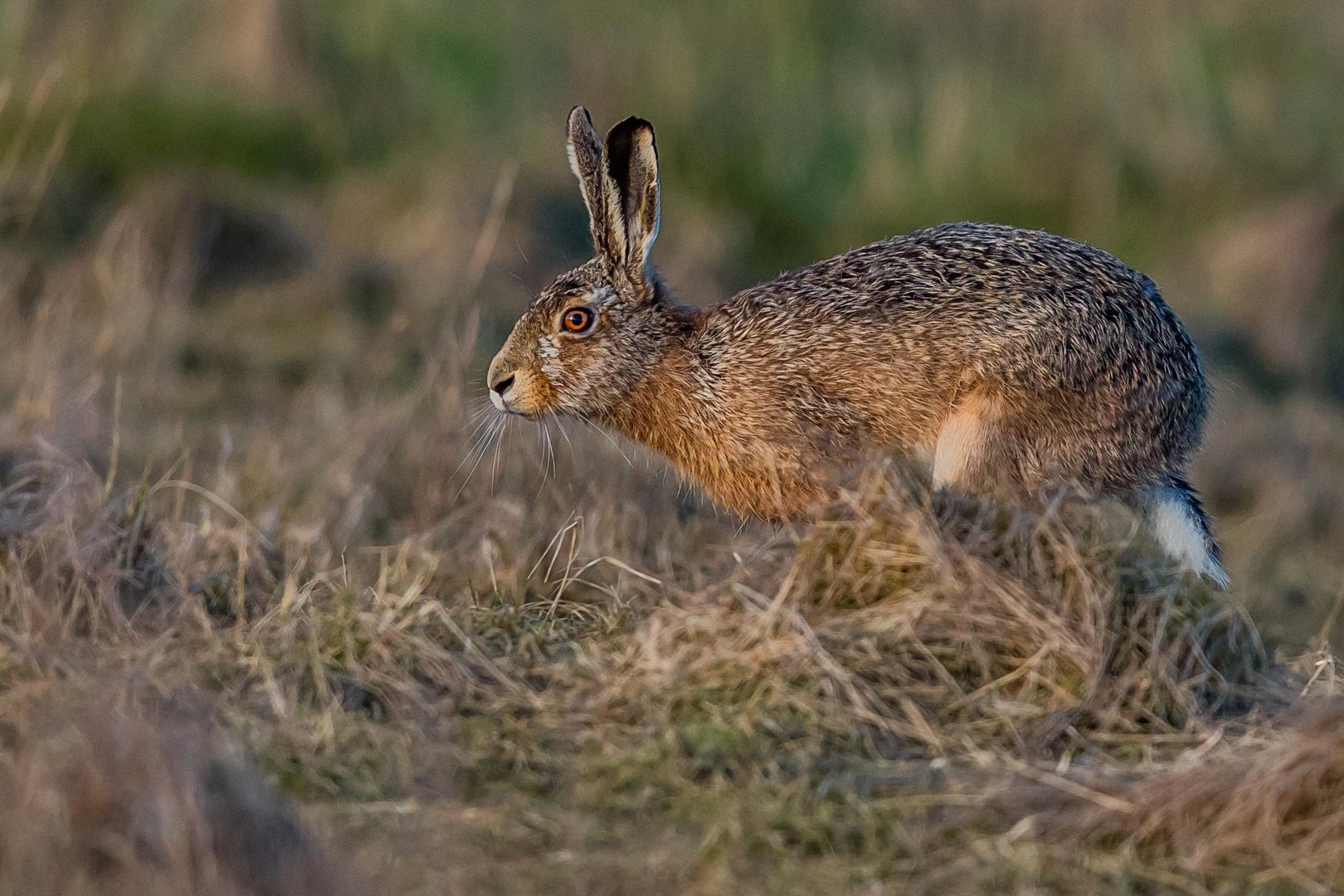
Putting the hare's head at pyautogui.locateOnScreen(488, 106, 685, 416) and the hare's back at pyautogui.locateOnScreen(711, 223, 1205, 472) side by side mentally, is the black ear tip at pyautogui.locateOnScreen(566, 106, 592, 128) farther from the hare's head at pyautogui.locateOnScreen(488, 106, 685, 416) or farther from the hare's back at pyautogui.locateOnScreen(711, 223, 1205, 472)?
the hare's back at pyautogui.locateOnScreen(711, 223, 1205, 472)

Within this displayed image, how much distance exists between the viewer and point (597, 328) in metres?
5.97

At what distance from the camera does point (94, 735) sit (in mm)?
3012

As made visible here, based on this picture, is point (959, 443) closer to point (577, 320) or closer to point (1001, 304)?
point (1001, 304)

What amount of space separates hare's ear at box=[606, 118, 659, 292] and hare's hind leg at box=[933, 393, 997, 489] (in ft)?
3.74

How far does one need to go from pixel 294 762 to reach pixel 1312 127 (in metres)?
10.8

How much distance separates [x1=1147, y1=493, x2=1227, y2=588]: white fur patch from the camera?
539 centimetres

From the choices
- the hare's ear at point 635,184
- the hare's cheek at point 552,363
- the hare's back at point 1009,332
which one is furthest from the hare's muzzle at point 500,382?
the hare's back at point 1009,332

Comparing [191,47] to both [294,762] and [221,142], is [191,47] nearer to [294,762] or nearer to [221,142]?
[221,142]

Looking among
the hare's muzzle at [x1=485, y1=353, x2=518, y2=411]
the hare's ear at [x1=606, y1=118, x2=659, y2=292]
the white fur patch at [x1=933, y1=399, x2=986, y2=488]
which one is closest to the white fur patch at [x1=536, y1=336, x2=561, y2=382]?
the hare's muzzle at [x1=485, y1=353, x2=518, y2=411]

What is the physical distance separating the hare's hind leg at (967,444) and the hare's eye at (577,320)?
4.25ft

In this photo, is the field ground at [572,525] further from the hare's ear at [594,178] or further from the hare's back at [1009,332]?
the hare's ear at [594,178]

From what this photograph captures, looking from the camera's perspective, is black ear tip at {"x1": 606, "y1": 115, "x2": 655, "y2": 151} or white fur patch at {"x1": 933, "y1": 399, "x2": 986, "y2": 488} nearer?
white fur patch at {"x1": 933, "y1": 399, "x2": 986, "y2": 488}

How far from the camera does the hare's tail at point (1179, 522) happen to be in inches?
213

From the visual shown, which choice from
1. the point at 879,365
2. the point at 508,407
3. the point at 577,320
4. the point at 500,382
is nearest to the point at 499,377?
the point at 500,382
